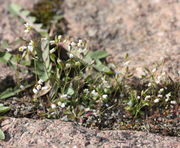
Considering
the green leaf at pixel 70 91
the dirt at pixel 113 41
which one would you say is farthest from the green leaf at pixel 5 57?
the green leaf at pixel 70 91

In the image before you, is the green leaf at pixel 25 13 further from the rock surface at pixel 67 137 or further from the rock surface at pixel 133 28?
the rock surface at pixel 67 137

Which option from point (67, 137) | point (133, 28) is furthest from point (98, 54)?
point (67, 137)

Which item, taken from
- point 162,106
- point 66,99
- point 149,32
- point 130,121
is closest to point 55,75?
point 66,99

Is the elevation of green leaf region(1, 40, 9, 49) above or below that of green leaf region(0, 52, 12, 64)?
above

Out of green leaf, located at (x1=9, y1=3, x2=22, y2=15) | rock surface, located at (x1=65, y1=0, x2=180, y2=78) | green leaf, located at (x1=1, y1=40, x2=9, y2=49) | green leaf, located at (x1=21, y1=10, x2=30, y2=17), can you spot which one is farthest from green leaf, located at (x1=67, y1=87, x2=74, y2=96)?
green leaf, located at (x1=9, y1=3, x2=22, y2=15)

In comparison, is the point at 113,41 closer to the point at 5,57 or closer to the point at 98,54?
the point at 98,54

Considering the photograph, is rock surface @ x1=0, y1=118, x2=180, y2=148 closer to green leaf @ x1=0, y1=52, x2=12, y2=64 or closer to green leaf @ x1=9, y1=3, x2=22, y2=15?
green leaf @ x1=0, y1=52, x2=12, y2=64
